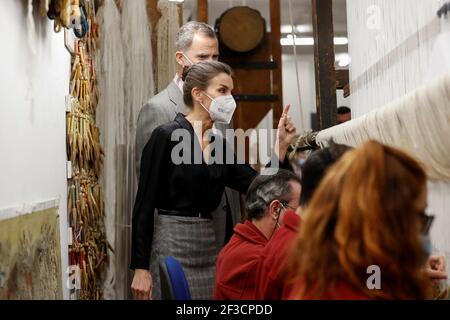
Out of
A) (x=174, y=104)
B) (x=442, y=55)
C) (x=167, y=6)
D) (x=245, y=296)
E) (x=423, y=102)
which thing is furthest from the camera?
(x=167, y=6)

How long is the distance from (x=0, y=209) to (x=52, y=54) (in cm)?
70

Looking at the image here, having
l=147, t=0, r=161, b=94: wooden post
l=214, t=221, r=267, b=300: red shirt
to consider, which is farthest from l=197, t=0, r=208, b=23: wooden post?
l=214, t=221, r=267, b=300: red shirt

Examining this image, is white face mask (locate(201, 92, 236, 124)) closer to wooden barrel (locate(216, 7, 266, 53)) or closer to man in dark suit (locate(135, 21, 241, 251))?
man in dark suit (locate(135, 21, 241, 251))

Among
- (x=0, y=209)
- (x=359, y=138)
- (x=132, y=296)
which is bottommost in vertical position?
(x=132, y=296)

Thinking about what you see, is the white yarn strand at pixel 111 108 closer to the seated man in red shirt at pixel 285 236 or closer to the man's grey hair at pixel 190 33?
the man's grey hair at pixel 190 33

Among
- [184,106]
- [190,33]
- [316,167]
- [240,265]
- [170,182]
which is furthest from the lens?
[190,33]

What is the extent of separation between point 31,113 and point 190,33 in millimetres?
682

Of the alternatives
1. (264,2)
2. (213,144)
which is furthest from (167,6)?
(213,144)

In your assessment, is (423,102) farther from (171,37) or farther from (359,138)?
(171,37)

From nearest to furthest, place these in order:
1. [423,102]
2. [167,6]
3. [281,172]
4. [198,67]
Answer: [423,102] → [281,172] → [198,67] → [167,6]

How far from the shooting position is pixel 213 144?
172 centimetres

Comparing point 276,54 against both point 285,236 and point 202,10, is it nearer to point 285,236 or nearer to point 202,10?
point 202,10

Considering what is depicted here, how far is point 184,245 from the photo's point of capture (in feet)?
5.45

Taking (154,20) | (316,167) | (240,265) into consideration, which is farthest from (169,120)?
(316,167)
